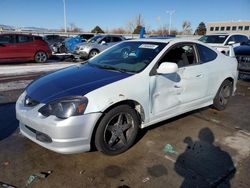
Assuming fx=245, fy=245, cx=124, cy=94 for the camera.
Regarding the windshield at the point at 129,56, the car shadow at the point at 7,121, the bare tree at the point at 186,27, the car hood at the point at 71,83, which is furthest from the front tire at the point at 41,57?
the bare tree at the point at 186,27

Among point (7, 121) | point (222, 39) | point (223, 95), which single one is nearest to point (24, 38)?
point (7, 121)

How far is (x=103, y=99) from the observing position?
310 centimetres

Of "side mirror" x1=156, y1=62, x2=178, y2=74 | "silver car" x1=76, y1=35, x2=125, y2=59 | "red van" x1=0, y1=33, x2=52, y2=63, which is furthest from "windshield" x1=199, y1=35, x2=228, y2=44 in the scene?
Answer: "side mirror" x1=156, y1=62, x2=178, y2=74

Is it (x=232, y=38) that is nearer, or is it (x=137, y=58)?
(x=137, y=58)

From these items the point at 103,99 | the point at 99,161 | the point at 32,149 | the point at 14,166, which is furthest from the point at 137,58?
the point at 14,166

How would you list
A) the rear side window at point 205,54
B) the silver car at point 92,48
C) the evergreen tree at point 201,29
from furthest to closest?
the evergreen tree at point 201,29, the silver car at point 92,48, the rear side window at point 205,54

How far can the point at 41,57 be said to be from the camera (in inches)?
537

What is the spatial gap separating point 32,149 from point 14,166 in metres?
0.46

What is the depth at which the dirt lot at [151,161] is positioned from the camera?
290 centimetres

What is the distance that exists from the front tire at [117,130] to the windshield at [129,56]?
2.32 ft

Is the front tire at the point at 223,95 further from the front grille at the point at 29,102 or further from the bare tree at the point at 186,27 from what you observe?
the bare tree at the point at 186,27

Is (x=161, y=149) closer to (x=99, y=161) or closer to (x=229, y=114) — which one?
(x=99, y=161)

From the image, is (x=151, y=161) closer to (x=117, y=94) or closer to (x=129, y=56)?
(x=117, y=94)

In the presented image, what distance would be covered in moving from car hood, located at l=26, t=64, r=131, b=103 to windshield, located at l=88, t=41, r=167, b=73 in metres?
0.26
